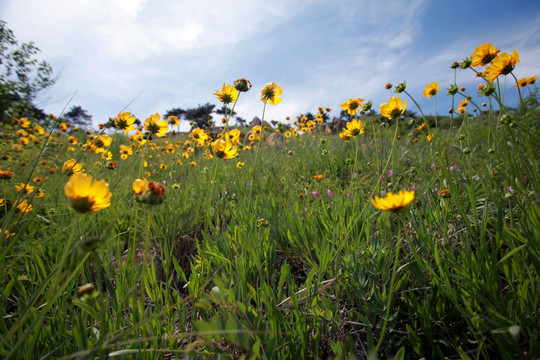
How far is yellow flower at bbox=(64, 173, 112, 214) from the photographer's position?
550 millimetres

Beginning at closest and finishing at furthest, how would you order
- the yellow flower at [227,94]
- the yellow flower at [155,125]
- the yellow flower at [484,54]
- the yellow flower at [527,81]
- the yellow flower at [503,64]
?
the yellow flower at [503,64] < the yellow flower at [484,54] < the yellow flower at [155,125] < the yellow flower at [227,94] < the yellow flower at [527,81]

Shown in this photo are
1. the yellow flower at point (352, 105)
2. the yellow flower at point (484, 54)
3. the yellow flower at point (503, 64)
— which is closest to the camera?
the yellow flower at point (503, 64)

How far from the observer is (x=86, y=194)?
0.56 metres

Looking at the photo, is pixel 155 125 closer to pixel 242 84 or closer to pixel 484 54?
pixel 242 84

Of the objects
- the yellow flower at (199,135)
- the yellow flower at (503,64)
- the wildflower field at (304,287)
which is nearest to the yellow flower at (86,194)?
the wildflower field at (304,287)

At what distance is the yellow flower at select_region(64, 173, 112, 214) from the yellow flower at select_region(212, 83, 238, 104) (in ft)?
3.32

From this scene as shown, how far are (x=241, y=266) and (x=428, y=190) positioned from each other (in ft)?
3.28

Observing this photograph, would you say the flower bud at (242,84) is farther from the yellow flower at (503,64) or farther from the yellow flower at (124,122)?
the yellow flower at (503,64)

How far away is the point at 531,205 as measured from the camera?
0.73 m

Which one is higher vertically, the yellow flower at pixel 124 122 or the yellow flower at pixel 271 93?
the yellow flower at pixel 271 93

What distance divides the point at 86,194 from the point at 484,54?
1.63m

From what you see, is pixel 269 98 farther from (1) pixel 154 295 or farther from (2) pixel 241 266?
(1) pixel 154 295

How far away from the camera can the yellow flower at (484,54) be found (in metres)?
1.17

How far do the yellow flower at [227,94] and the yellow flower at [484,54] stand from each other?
1.18 metres
